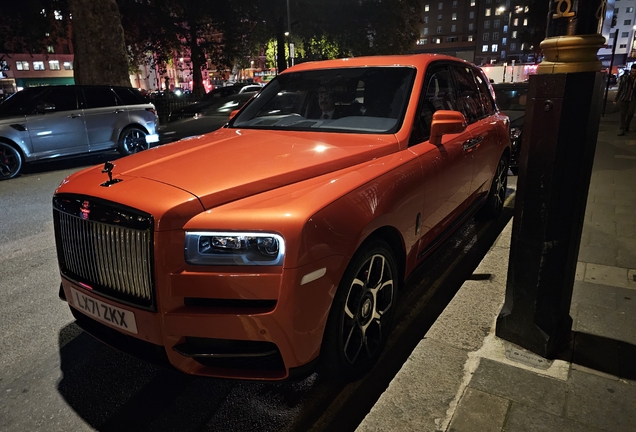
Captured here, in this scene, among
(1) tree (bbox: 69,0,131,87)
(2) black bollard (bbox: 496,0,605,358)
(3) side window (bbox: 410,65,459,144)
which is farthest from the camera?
(1) tree (bbox: 69,0,131,87)

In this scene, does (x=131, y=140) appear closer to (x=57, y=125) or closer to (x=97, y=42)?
(x=57, y=125)

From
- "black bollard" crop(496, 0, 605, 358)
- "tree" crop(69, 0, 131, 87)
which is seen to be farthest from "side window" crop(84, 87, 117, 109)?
"black bollard" crop(496, 0, 605, 358)

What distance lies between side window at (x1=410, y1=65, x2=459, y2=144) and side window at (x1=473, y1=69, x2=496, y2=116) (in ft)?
3.40

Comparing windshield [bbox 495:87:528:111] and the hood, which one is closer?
the hood

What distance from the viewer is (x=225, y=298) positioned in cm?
206

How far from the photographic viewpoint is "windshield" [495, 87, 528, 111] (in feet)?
33.3

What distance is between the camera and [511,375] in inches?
96.1

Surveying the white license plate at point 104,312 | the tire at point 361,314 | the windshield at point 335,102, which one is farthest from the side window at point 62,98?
the tire at point 361,314

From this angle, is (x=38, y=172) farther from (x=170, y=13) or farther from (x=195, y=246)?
(x=170, y=13)

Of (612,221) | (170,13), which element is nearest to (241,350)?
(612,221)

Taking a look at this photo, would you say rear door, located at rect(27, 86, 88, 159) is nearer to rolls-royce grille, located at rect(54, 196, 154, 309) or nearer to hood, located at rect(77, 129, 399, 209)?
hood, located at rect(77, 129, 399, 209)

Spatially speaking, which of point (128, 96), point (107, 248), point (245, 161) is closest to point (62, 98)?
point (128, 96)

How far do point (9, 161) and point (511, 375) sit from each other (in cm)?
968

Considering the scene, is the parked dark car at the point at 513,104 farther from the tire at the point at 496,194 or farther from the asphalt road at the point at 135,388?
the asphalt road at the point at 135,388
